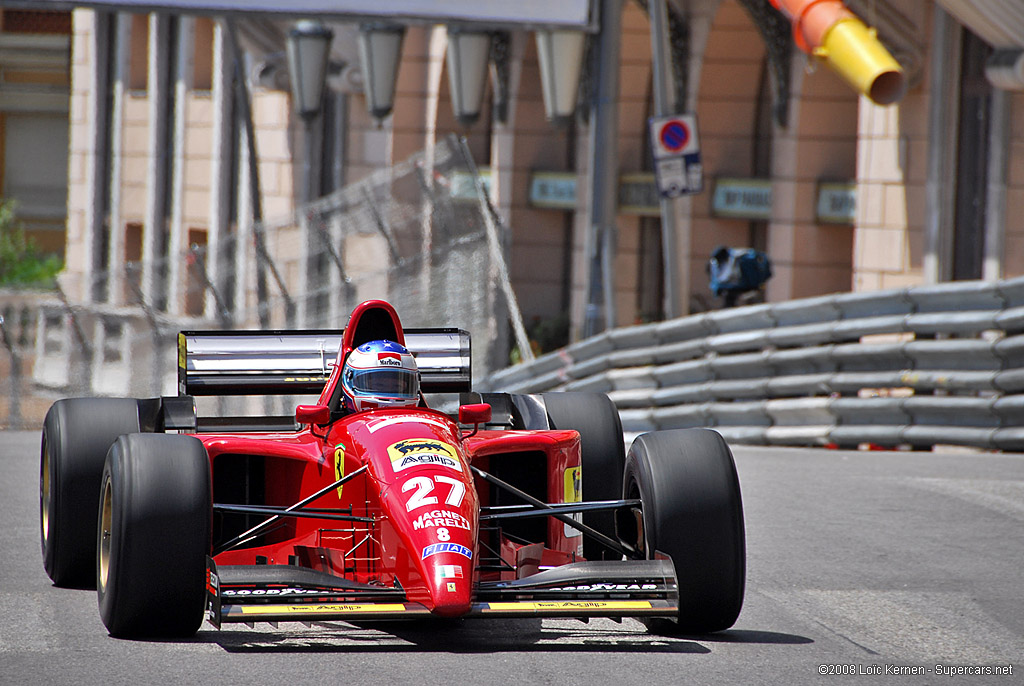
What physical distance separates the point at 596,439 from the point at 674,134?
8437 mm

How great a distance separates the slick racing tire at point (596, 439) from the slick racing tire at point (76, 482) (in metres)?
1.70

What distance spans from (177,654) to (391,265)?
10064 millimetres

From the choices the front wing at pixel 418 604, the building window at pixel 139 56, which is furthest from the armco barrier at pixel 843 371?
the building window at pixel 139 56

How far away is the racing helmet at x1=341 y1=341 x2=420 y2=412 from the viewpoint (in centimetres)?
627

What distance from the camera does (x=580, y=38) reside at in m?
17.9

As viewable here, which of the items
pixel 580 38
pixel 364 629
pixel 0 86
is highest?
pixel 0 86

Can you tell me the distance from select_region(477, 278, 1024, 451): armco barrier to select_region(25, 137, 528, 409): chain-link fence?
5.30ft

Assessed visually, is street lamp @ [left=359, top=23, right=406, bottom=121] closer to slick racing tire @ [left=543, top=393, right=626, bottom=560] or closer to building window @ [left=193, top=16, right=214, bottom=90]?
building window @ [left=193, top=16, right=214, bottom=90]

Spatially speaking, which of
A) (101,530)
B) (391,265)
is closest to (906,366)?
(391,265)

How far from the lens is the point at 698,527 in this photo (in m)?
5.68

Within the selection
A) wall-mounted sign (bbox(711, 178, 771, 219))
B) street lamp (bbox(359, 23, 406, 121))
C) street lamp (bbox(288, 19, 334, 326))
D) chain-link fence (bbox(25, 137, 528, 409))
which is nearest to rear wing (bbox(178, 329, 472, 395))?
chain-link fence (bbox(25, 137, 528, 409))

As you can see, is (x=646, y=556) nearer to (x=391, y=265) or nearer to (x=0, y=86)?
(x=391, y=265)

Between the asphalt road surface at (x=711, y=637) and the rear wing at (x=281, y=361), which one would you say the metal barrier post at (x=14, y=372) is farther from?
the rear wing at (x=281, y=361)

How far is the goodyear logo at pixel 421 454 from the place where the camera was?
5.63m
